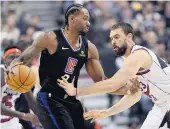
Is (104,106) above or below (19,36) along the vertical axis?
below

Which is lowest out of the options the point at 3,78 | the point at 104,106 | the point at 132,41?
the point at 104,106

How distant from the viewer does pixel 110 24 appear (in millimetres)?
15469

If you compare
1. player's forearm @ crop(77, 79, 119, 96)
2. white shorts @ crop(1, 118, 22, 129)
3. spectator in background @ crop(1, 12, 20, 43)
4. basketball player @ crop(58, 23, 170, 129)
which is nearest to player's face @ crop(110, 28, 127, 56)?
basketball player @ crop(58, 23, 170, 129)

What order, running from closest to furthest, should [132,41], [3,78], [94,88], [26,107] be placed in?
1. [94,88]
2. [132,41]
3. [3,78]
4. [26,107]

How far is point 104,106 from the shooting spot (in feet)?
48.7

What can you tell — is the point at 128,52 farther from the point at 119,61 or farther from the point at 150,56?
the point at 119,61

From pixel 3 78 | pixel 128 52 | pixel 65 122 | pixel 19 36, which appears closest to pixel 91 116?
pixel 65 122

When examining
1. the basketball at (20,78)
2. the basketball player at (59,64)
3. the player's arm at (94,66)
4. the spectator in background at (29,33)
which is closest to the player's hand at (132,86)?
the player's arm at (94,66)

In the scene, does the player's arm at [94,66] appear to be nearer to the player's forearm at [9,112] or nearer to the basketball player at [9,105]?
the basketball player at [9,105]

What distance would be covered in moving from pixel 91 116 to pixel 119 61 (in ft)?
23.0

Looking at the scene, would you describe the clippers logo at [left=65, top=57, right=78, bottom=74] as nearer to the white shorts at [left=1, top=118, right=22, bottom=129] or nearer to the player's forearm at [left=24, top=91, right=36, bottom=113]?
the player's forearm at [left=24, top=91, right=36, bottom=113]

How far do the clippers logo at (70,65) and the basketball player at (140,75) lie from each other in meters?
0.23

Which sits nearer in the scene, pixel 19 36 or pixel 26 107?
pixel 26 107

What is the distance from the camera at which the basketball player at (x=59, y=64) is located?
7250 millimetres
